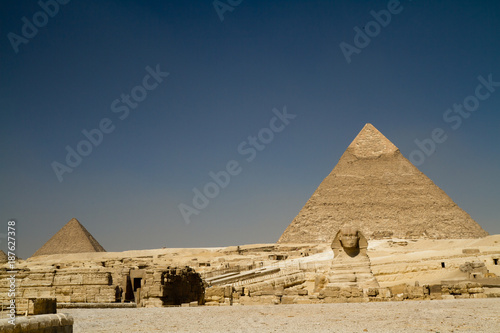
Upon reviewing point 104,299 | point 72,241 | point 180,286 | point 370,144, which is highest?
point 370,144

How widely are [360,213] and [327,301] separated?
92.3 m

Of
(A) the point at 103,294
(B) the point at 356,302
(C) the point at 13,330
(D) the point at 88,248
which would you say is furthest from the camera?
(D) the point at 88,248

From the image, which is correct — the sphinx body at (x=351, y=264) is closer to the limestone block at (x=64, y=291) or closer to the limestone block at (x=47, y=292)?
the limestone block at (x=64, y=291)

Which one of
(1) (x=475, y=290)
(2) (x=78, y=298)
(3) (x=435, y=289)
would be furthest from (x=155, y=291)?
(1) (x=475, y=290)

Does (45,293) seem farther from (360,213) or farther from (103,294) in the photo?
(360,213)

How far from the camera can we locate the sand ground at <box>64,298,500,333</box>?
4.44m

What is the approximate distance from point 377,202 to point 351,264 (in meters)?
93.2

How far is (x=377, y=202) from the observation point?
9881cm

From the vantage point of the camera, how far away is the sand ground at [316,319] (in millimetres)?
4441

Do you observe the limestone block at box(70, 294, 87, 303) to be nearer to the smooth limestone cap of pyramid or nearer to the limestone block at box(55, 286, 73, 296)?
the limestone block at box(55, 286, 73, 296)

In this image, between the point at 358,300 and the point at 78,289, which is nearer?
the point at 358,300

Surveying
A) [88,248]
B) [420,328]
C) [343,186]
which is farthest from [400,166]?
[420,328]

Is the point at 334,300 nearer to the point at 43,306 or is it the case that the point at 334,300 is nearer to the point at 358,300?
the point at 358,300

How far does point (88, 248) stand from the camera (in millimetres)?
45344
